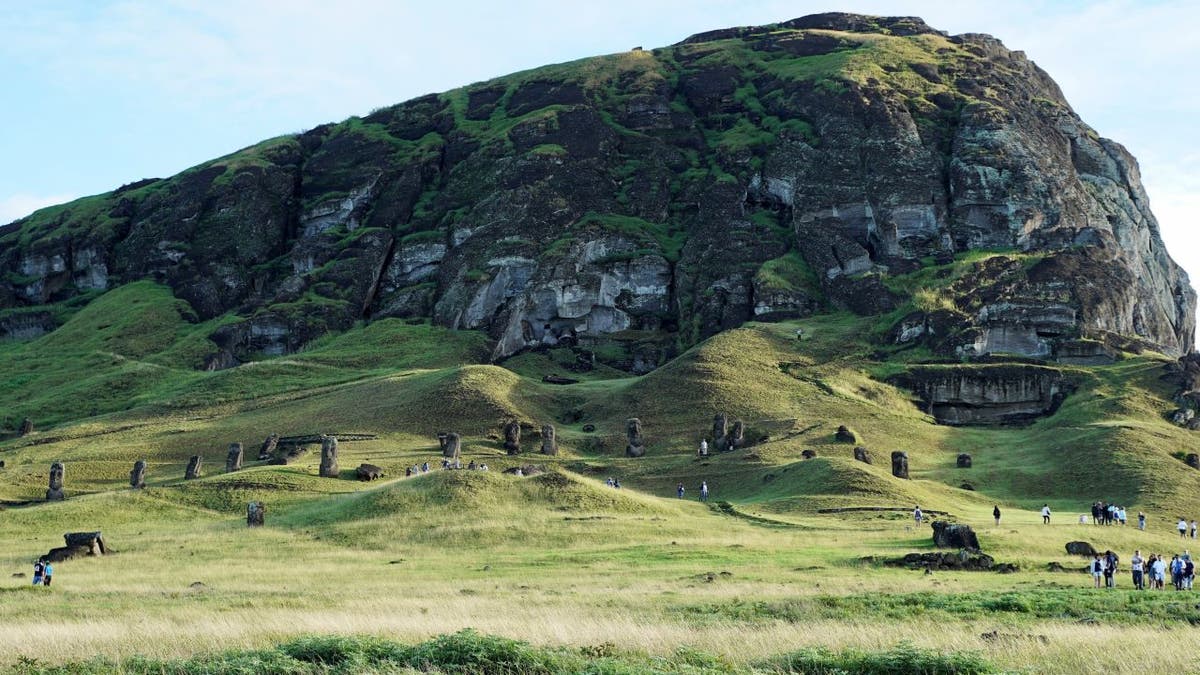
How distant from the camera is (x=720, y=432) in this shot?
319 ft

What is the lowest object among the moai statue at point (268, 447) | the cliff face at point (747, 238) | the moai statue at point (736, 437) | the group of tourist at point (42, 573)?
the moai statue at point (736, 437)

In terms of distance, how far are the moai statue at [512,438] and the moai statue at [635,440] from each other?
9177mm

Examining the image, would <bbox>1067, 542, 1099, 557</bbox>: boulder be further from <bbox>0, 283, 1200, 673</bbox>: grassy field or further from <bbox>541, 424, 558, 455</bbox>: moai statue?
<bbox>541, 424, 558, 455</bbox>: moai statue

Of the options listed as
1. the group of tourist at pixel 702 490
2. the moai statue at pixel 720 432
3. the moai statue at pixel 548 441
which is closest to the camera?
the group of tourist at pixel 702 490

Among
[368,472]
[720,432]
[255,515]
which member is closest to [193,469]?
[368,472]

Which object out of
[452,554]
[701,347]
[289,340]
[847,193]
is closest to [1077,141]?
[847,193]

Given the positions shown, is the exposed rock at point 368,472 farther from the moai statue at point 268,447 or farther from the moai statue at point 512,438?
the moai statue at point 512,438

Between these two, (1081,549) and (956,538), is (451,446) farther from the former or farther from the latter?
(1081,549)

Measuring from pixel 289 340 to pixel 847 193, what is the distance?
262 feet

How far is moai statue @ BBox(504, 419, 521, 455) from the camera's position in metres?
97.1

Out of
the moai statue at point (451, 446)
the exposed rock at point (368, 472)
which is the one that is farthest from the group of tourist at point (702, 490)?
the exposed rock at point (368, 472)

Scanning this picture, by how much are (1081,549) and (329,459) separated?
156 feet

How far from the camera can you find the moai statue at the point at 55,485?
80.7 metres

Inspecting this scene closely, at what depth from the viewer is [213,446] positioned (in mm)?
99938
